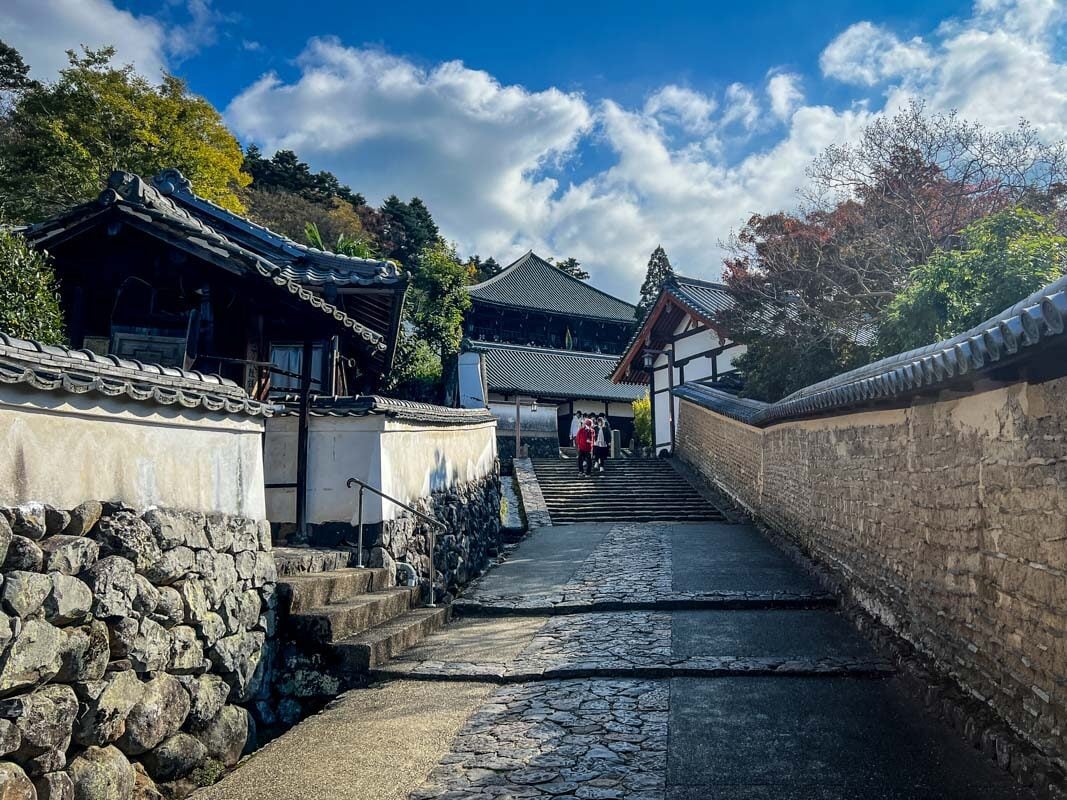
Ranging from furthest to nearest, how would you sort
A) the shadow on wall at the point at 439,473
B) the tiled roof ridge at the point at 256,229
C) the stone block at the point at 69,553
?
the tiled roof ridge at the point at 256,229
the shadow on wall at the point at 439,473
the stone block at the point at 69,553

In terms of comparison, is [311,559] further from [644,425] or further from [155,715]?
[644,425]

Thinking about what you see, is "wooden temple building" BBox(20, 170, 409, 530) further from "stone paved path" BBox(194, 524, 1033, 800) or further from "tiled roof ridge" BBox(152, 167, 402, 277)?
"stone paved path" BBox(194, 524, 1033, 800)

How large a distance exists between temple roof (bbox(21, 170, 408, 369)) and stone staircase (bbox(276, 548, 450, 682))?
3.12 m

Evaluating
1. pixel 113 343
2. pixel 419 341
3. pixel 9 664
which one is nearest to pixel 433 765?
pixel 9 664

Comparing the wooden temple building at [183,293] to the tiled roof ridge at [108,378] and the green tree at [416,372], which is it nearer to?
the tiled roof ridge at [108,378]

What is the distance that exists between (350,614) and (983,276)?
29.3ft


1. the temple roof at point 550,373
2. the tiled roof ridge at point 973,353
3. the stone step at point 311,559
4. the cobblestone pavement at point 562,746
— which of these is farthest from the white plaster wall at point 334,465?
the temple roof at point 550,373

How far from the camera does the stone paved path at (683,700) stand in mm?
3920

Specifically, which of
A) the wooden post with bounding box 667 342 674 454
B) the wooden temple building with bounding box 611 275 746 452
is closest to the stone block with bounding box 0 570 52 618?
the wooden temple building with bounding box 611 275 746 452

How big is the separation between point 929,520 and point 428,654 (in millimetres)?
4442

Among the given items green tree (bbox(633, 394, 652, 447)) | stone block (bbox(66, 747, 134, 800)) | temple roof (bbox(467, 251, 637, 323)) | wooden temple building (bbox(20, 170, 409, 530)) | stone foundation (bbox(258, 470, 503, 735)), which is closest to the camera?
stone block (bbox(66, 747, 134, 800))

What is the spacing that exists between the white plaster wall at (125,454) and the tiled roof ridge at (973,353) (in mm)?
4874

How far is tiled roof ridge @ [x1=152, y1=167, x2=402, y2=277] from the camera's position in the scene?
11.1 meters

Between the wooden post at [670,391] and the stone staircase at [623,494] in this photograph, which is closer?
the stone staircase at [623,494]
